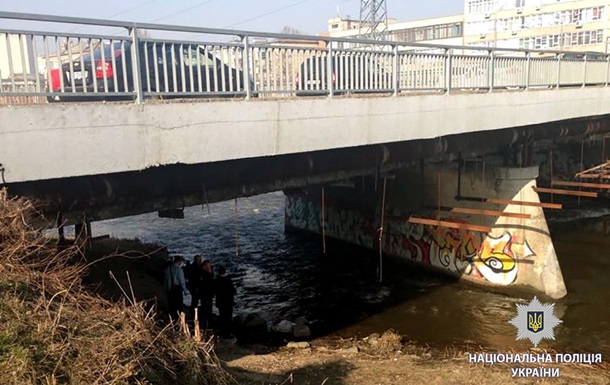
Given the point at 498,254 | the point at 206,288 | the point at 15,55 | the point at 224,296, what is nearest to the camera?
the point at 15,55

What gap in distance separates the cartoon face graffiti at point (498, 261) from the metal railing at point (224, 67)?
4.99m

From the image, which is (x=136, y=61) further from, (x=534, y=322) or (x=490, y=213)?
(x=534, y=322)

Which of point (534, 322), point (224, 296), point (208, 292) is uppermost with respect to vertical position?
point (208, 292)

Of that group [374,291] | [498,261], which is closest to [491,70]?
[498,261]

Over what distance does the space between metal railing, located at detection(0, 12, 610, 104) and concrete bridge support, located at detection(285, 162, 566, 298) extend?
3771mm

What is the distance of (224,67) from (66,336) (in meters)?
4.46

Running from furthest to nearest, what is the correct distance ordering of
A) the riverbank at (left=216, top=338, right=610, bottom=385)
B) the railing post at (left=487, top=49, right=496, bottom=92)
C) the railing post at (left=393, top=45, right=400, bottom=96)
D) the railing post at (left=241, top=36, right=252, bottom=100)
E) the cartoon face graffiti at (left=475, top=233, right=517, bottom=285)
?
the cartoon face graffiti at (left=475, top=233, right=517, bottom=285) < the railing post at (left=487, top=49, right=496, bottom=92) < the railing post at (left=393, top=45, right=400, bottom=96) < the riverbank at (left=216, top=338, right=610, bottom=385) < the railing post at (left=241, top=36, right=252, bottom=100)

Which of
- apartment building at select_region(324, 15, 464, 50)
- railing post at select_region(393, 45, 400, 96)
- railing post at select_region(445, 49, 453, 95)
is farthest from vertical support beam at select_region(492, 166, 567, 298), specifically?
apartment building at select_region(324, 15, 464, 50)

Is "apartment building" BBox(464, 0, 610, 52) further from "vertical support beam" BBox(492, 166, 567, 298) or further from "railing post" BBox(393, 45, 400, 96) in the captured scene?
"railing post" BBox(393, 45, 400, 96)

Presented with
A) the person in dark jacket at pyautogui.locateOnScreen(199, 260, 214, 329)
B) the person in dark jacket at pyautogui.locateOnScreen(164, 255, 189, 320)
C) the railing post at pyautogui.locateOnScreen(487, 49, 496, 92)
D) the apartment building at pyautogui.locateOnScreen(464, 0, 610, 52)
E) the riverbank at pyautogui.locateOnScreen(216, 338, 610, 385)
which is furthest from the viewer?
the apartment building at pyautogui.locateOnScreen(464, 0, 610, 52)

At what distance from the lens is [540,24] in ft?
206

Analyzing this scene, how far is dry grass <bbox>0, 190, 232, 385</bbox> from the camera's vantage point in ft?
15.1

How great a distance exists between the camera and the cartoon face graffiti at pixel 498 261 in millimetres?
16516

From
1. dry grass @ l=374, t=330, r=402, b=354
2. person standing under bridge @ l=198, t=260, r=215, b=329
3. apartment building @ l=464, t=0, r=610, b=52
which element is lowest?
dry grass @ l=374, t=330, r=402, b=354
